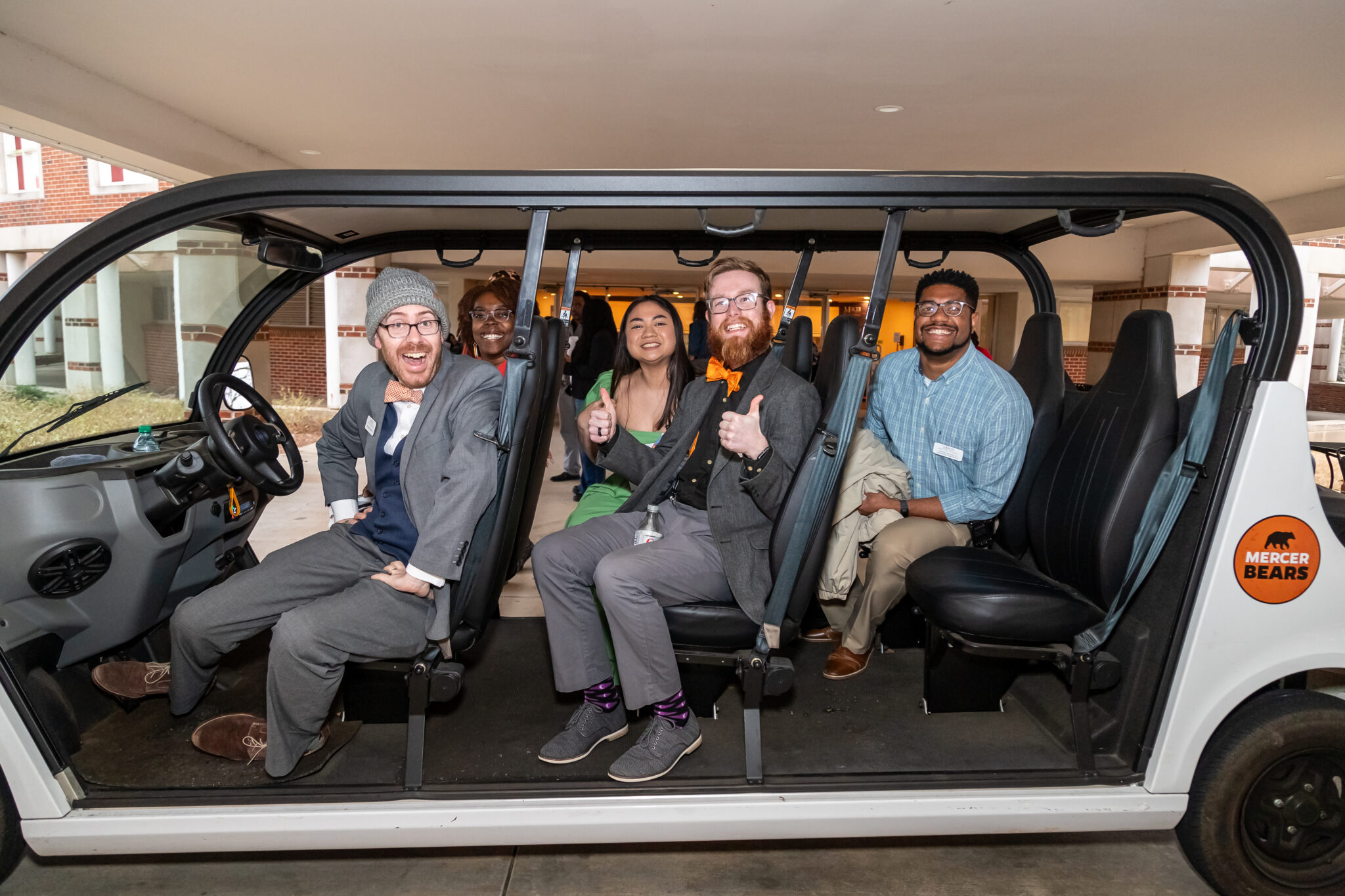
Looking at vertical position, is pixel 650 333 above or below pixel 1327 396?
→ above

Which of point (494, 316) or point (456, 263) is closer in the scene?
point (456, 263)

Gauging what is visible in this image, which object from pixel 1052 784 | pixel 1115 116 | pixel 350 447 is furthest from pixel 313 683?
pixel 1115 116

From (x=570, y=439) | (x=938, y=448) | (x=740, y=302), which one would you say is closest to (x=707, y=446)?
(x=740, y=302)

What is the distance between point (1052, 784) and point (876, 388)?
59.0 inches

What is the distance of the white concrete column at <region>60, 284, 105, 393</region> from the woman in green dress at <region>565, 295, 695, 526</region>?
1.46m

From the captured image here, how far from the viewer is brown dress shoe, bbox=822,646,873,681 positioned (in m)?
2.66

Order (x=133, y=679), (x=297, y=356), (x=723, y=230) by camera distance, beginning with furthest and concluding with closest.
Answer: (x=297, y=356), (x=133, y=679), (x=723, y=230)

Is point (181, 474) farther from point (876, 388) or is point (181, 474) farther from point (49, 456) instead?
point (876, 388)

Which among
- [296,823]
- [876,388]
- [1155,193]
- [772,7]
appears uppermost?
[772,7]

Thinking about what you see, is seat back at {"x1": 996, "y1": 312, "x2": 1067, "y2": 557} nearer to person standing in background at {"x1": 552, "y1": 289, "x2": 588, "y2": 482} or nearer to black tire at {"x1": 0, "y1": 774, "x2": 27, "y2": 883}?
black tire at {"x1": 0, "y1": 774, "x2": 27, "y2": 883}

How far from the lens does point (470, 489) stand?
75.7 inches

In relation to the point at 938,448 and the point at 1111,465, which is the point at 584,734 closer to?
the point at 938,448

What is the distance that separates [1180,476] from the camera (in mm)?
1923

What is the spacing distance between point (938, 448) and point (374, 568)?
1.84 metres
